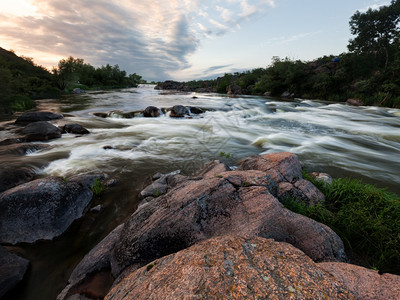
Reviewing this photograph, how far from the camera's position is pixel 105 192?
18.8 ft

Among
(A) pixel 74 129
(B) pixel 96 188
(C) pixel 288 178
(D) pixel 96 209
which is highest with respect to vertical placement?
(C) pixel 288 178

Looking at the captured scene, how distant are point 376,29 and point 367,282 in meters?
56.1

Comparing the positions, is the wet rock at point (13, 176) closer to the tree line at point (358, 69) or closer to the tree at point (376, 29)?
Result: the tree line at point (358, 69)

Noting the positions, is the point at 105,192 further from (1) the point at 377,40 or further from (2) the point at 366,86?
(1) the point at 377,40

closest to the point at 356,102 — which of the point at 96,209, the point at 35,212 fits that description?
the point at 96,209

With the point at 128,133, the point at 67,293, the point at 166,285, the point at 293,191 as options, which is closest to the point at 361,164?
the point at 293,191

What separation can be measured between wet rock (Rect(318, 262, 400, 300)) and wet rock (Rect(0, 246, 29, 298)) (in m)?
4.65

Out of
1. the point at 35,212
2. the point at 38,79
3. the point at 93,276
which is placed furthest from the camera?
the point at 38,79

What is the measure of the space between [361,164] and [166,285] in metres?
9.71

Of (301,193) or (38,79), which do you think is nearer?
(301,193)

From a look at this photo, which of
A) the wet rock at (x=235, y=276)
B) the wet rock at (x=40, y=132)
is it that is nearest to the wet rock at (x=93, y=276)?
the wet rock at (x=235, y=276)

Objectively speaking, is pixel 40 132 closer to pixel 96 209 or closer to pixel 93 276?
pixel 96 209

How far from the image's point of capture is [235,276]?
5.19ft

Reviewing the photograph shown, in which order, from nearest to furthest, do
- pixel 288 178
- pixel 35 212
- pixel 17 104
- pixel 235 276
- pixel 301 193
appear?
pixel 235 276, pixel 35 212, pixel 301 193, pixel 288 178, pixel 17 104
